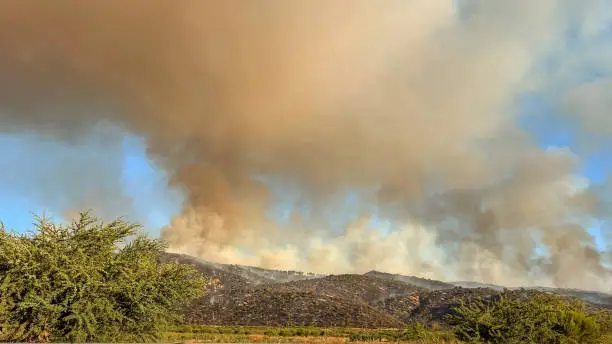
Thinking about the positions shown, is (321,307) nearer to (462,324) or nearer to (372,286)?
(372,286)

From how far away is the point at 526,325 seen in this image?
23.3 metres

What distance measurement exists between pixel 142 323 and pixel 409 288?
434 feet

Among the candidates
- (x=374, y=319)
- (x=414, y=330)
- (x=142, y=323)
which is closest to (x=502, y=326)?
(x=142, y=323)

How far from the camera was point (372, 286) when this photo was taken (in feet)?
458

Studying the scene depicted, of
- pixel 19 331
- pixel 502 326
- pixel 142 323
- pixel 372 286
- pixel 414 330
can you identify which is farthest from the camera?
pixel 372 286

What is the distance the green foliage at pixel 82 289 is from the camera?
1758 centimetres

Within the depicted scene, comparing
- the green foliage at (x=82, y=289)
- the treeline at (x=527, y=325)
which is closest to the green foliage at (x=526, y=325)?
the treeline at (x=527, y=325)

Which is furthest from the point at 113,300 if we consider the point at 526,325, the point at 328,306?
the point at 328,306

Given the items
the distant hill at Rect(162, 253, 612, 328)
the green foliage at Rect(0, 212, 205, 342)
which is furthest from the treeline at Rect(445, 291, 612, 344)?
the distant hill at Rect(162, 253, 612, 328)

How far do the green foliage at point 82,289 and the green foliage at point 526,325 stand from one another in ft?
49.0

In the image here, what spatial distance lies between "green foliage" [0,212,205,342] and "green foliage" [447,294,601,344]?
49.0ft

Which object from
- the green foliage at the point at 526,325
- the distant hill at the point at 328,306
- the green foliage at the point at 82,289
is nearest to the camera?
the green foliage at the point at 82,289

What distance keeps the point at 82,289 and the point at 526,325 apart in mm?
21157

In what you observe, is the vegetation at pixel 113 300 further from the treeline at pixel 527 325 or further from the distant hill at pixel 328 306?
the distant hill at pixel 328 306
